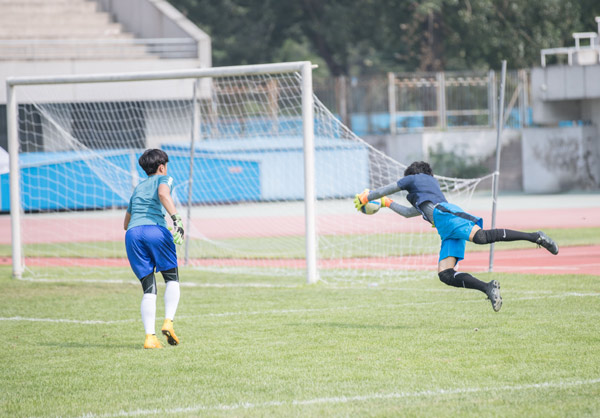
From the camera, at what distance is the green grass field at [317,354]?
593 cm

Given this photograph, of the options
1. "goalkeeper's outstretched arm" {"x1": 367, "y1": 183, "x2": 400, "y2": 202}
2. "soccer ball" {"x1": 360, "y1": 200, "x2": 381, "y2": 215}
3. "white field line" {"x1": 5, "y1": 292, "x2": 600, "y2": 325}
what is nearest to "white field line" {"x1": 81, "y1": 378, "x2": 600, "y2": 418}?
"goalkeeper's outstretched arm" {"x1": 367, "y1": 183, "x2": 400, "y2": 202}

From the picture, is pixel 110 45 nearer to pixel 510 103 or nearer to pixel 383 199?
pixel 510 103

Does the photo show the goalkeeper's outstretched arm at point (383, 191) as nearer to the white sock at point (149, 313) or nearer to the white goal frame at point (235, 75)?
the white sock at point (149, 313)

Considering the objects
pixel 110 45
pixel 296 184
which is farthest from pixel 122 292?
pixel 110 45

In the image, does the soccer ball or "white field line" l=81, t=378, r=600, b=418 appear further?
the soccer ball

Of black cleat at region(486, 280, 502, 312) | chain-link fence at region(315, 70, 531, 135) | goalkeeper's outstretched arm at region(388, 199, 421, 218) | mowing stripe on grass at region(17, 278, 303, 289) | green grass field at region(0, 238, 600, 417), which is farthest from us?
chain-link fence at region(315, 70, 531, 135)

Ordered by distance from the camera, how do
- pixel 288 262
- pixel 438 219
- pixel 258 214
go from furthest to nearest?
pixel 258 214 → pixel 288 262 → pixel 438 219

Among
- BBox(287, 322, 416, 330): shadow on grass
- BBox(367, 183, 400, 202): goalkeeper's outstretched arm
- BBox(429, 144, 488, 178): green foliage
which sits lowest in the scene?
BBox(287, 322, 416, 330): shadow on grass

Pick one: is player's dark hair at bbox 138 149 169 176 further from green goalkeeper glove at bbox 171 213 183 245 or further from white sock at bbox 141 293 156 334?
white sock at bbox 141 293 156 334

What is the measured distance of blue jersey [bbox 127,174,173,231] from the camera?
26.7 ft

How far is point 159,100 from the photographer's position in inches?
1169

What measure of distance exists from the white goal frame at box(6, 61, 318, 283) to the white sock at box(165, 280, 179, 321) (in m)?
4.17

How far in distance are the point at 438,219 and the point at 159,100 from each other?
871 inches

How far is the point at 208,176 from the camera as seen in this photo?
2708 cm
